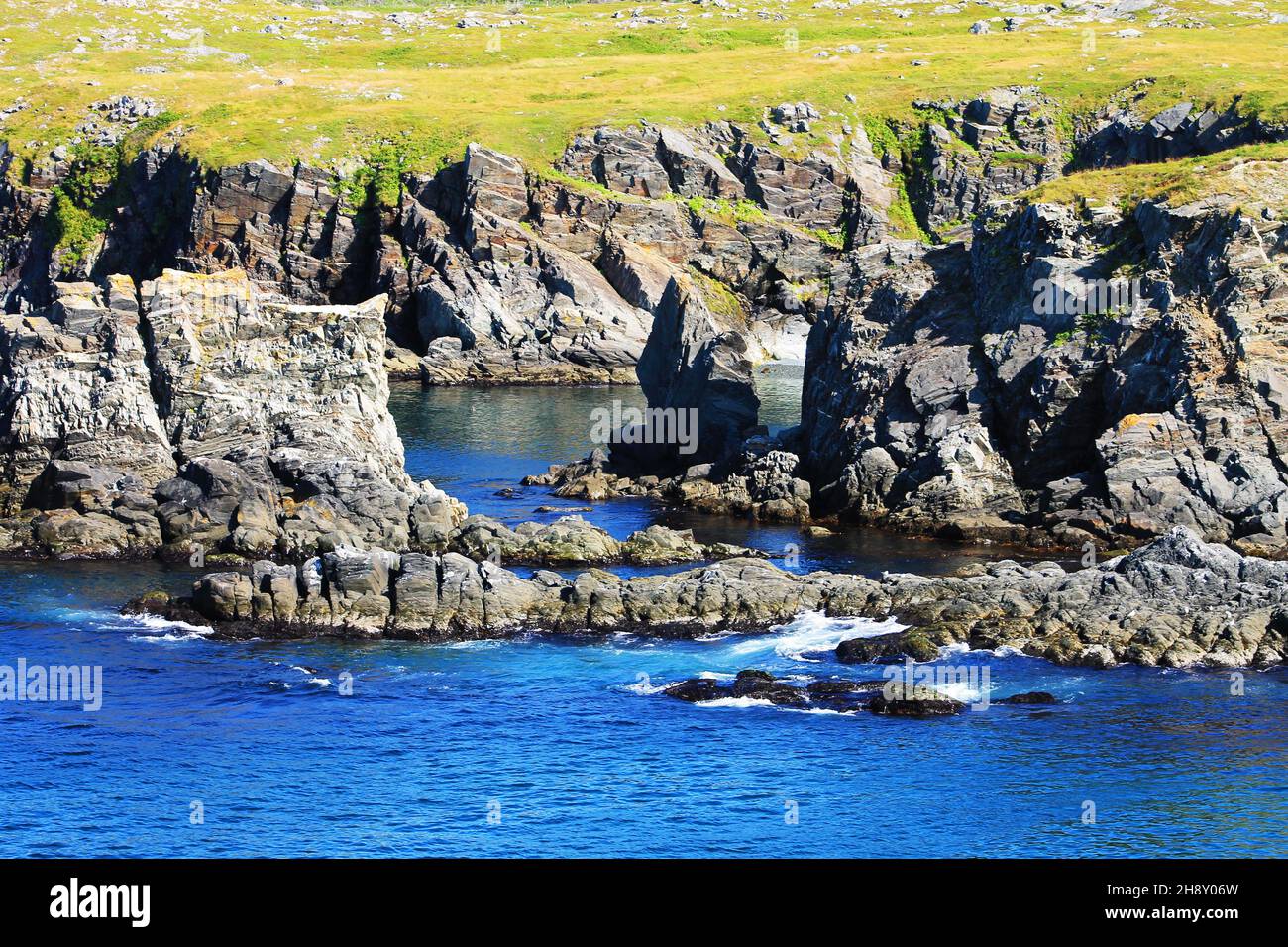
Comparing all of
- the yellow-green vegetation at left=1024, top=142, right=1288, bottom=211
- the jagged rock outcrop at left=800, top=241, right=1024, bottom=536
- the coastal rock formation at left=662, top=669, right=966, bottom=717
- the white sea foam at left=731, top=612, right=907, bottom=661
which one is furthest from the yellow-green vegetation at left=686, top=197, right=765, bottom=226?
Result: the coastal rock formation at left=662, top=669, right=966, bottom=717

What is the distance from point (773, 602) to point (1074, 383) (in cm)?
3281

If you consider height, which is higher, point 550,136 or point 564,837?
point 550,136

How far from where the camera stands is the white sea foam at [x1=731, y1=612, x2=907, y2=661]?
6681 cm

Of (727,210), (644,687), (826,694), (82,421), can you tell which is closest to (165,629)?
(644,687)

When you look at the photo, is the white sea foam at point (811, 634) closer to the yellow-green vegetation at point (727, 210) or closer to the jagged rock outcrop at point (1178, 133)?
the jagged rock outcrop at point (1178, 133)

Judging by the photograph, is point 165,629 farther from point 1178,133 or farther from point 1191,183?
point 1178,133

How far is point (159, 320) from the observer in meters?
93.5

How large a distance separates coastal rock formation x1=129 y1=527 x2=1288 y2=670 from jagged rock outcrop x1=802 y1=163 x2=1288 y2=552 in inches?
629

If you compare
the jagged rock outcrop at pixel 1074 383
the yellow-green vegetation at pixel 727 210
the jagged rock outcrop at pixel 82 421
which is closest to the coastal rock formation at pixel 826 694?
the jagged rock outcrop at pixel 1074 383

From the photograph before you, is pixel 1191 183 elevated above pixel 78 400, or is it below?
above

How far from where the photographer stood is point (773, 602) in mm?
71688

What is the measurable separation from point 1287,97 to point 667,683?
148 metres
